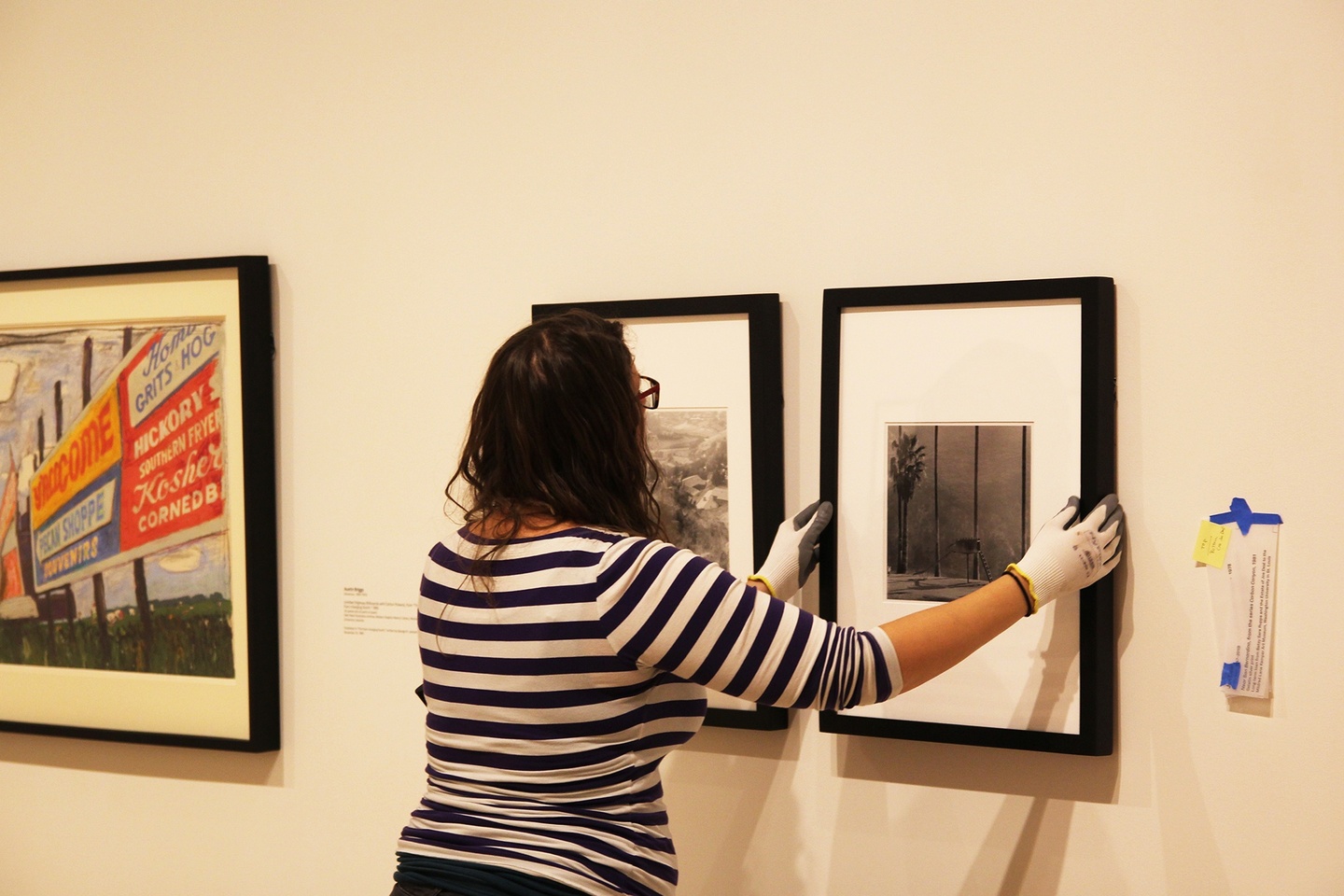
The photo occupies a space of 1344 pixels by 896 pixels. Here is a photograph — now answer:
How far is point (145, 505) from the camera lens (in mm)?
1778

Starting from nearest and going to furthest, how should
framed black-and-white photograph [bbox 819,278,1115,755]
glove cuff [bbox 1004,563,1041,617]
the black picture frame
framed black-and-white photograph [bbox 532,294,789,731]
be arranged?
glove cuff [bbox 1004,563,1041,617], framed black-and-white photograph [bbox 819,278,1115,755], framed black-and-white photograph [bbox 532,294,789,731], the black picture frame

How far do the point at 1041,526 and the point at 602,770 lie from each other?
584 mm

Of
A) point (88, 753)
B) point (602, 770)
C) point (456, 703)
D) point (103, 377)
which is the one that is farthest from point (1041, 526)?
point (88, 753)

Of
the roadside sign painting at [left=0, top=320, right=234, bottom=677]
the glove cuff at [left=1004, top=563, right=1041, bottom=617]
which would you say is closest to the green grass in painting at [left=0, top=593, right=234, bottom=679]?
the roadside sign painting at [left=0, top=320, right=234, bottom=677]

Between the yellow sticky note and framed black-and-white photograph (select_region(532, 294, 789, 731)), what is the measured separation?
0.49 metres

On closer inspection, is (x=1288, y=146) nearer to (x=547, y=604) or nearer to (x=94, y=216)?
(x=547, y=604)

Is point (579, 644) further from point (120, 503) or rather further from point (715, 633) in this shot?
point (120, 503)

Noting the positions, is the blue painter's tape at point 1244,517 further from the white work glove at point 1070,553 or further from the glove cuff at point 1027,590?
the glove cuff at point 1027,590

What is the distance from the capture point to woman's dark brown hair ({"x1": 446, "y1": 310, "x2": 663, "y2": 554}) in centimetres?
112

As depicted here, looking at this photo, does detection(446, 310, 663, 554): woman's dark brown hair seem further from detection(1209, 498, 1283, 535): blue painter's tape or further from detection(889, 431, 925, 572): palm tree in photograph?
detection(1209, 498, 1283, 535): blue painter's tape

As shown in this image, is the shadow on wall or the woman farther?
the shadow on wall

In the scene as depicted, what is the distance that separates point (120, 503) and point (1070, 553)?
1437mm

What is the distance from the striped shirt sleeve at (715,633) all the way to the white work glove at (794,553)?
11.0 inches

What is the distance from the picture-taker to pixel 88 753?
185cm
